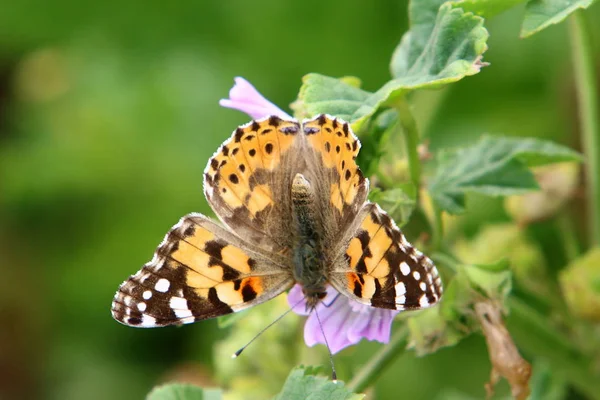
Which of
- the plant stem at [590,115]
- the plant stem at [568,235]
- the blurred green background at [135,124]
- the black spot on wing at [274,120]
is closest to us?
the black spot on wing at [274,120]

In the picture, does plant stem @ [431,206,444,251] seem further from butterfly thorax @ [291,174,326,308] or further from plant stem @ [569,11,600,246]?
plant stem @ [569,11,600,246]

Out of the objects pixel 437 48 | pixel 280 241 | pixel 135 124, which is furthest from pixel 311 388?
pixel 135 124

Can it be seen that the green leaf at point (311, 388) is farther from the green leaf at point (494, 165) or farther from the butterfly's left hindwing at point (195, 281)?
the green leaf at point (494, 165)

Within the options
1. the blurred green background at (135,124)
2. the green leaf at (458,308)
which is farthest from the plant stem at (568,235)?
the blurred green background at (135,124)

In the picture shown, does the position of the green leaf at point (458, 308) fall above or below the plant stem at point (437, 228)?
below

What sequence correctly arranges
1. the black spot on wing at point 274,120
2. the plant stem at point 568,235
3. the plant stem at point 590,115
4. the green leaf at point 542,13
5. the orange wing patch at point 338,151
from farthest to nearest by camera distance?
the plant stem at point 568,235, the plant stem at point 590,115, the black spot on wing at point 274,120, the orange wing patch at point 338,151, the green leaf at point 542,13
